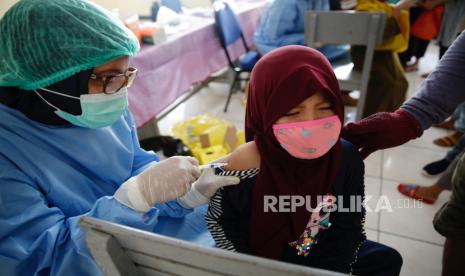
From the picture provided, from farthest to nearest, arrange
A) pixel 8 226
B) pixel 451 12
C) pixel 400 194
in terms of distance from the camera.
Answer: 1. pixel 451 12
2. pixel 400 194
3. pixel 8 226

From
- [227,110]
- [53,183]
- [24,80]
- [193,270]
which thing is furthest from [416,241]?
[227,110]

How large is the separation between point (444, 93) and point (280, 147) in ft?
1.90

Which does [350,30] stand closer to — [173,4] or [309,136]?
[309,136]

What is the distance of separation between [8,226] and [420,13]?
153 inches

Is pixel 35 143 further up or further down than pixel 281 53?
further down

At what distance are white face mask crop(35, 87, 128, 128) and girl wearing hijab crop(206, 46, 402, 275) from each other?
0.38 meters

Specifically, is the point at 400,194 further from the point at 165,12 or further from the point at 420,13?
the point at 420,13

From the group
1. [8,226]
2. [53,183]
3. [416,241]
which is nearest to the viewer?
[8,226]

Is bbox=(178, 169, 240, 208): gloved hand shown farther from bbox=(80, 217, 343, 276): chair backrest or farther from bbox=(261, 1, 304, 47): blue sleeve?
bbox=(261, 1, 304, 47): blue sleeve

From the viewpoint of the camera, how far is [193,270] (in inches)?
18.7

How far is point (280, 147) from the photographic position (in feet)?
2.47

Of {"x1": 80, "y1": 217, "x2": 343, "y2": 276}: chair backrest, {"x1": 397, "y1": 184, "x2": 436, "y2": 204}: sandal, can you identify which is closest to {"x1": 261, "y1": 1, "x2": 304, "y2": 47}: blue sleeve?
{"x1": 397, "y1": 184, "x2": 436, "y2": 204}: sandal

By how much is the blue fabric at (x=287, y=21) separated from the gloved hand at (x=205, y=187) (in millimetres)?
1666

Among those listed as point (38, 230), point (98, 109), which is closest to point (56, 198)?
point (38, 230)
